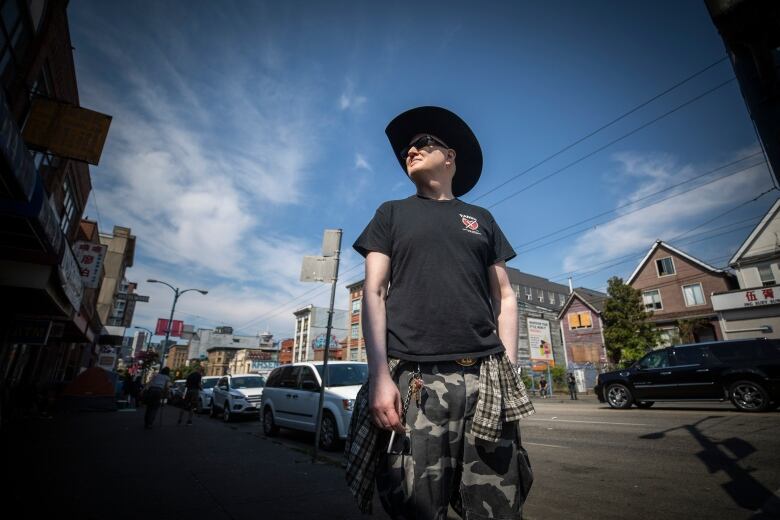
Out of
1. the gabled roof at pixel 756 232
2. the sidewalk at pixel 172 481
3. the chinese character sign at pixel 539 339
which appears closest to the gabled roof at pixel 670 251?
the gabled roof at pixel 756 232

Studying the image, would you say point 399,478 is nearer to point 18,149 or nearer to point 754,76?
point 754,76

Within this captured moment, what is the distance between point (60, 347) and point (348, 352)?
1233 inches

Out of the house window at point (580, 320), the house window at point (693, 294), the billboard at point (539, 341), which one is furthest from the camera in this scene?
the house window at point (580, 320)

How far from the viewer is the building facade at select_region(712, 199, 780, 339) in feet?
71.8

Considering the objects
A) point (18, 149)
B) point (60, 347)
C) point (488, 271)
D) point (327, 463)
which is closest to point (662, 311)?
point (327, 463)

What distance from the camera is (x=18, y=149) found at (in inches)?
192

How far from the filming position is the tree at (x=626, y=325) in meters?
24.1

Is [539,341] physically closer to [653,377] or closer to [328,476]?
[653,377]

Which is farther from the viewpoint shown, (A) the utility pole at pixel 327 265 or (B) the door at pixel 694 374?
(B) the door at pixel 694 374

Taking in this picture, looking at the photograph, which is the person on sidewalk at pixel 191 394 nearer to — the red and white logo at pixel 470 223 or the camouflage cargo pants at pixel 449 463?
the camouflage cargo pants at pixel 449 463

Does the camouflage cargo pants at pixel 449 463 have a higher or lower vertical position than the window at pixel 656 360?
lower

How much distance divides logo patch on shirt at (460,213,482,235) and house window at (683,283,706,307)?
3290 cm

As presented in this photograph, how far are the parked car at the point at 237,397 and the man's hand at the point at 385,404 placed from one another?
40.8 feet

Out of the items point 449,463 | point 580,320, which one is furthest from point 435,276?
point 580,320
